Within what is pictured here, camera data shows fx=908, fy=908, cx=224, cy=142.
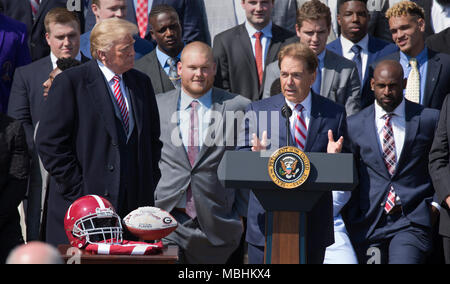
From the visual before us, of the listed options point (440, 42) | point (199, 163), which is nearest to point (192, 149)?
A: point (199, 163)

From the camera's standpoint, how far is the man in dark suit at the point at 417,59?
7.80m

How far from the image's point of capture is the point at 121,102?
Answer: 604cm

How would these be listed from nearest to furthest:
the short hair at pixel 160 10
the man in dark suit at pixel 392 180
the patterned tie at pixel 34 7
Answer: the man in dark suit at pixel 392 180 → the short hair at pixel 160 10 → the patterned tie at pixel 34 7

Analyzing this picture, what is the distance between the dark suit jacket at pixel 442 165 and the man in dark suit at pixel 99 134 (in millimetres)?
2118

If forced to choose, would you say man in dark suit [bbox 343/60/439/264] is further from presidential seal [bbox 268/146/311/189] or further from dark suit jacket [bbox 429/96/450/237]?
presidential seal [bbox 268/146/311/189]

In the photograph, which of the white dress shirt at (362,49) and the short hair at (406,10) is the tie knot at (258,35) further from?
the short hair at (406,10)

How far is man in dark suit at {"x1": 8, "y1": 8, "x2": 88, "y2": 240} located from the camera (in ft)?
23.0

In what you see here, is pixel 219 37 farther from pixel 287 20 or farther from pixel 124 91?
pixel 124 91

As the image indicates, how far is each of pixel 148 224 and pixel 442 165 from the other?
8.51 feet

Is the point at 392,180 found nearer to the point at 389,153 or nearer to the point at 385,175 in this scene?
the point at 385,175

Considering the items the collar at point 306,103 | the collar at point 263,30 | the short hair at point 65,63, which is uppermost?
the collar at point 263,30

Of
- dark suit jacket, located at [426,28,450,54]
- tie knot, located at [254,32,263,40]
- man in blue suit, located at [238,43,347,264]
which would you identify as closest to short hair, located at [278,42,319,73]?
man in blue suit, located at [238,43,347,264]

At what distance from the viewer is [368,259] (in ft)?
22.7

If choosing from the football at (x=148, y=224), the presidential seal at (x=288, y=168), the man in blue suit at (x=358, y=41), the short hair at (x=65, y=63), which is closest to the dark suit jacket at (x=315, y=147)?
the presidential seal at (x=288, y=168)
